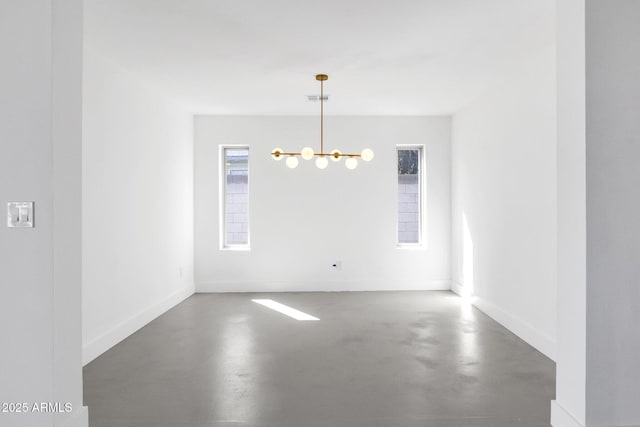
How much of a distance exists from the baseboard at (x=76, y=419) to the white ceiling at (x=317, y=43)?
2.50 m

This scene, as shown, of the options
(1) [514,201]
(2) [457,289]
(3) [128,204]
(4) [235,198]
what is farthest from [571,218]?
(4) [235,198]

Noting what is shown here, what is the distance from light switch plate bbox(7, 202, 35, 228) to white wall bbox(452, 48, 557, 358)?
3653 mm

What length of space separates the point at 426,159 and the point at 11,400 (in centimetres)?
566

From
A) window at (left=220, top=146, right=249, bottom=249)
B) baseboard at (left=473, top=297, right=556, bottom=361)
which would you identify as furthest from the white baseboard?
window at (left=220, top=146, right=249, bottom=249)

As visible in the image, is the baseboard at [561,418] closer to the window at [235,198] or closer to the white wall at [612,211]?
the white wall at [612,211]

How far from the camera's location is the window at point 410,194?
6.41 meters

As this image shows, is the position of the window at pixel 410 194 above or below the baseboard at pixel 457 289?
above

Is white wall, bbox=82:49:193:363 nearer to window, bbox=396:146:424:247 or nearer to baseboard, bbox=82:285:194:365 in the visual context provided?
baseboard, bbox=82:285:194:365

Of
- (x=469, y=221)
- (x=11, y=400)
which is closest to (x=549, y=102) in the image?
(x=469, y=221)

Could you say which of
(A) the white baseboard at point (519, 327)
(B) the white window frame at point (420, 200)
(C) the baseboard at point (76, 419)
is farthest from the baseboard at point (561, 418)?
(B) the white window frame at point (420, 200)

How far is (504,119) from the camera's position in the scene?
4379 mm

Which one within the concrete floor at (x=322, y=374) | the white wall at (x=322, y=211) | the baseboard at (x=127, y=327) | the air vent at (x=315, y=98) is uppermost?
the air vent at (x=315, y=98)

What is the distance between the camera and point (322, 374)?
305 centimetres

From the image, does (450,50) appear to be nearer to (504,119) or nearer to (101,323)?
(504,119)
